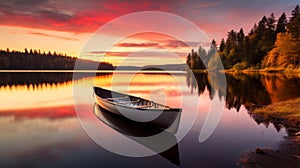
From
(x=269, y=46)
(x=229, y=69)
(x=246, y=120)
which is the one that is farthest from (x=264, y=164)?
(x=229, y=69)

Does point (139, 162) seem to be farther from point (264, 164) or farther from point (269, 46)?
point (269, 46)

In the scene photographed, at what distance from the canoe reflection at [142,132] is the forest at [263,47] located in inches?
2201

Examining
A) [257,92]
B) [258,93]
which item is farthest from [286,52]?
[258,93]

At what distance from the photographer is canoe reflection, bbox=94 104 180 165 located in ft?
34.6

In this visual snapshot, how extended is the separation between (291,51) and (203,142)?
56.6 meters

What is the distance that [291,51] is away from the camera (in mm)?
56906

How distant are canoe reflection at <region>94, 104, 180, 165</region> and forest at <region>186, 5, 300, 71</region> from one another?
55900mm

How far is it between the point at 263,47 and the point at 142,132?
72454mm

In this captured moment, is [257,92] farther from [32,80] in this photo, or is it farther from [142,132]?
[32,80]

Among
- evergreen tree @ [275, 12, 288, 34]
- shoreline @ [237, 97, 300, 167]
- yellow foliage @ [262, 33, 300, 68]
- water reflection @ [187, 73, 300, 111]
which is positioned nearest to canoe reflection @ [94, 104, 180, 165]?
shoreline @ [237, 97, 300, 167]

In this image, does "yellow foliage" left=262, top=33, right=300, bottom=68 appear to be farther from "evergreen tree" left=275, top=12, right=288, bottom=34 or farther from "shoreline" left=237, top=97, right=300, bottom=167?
"shoreline" left=237, top=97, right=300, bottom=167

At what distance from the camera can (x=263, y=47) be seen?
74062mm

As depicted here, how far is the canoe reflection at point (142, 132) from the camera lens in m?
10.5

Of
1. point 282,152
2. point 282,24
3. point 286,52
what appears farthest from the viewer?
point 282,24
